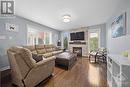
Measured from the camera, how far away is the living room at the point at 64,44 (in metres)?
1.92

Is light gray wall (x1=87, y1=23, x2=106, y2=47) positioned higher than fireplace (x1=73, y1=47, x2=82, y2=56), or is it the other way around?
light gray wall (x1=87, y1=23, x2=106, y2=47)

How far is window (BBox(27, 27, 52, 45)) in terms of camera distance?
488 centimetres

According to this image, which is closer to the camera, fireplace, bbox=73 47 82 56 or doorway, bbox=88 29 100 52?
doorway, bbox=88 29 100 52

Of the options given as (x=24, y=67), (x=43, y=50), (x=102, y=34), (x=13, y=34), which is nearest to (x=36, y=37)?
(x=43, y=50)

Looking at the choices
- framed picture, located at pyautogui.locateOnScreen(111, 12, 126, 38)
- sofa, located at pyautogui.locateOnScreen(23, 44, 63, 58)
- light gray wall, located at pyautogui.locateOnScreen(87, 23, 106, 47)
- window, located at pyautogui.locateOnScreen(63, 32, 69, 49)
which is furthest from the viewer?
window, located at pyautogui.locateOnScreen(63, 32, 69, 49)

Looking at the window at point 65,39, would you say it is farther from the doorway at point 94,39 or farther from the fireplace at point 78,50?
the doorway at point 94,39

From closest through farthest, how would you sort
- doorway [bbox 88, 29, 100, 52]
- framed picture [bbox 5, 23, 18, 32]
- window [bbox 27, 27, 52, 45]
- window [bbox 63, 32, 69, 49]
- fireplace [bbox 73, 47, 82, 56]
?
framed picture [bbox 5, 23, 18, 32] < window [bbox 27, 27, 52, 45] < doorway [bbox 88, 29, 100, 52] < fireplace [bbox 73, 47, 82, 56] < window [bbox 63, 32, 69, 49]

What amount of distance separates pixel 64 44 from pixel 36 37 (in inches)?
121

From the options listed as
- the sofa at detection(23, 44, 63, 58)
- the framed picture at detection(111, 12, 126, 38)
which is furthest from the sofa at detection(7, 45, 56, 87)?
the framed picture at detection(111, 12, 126, 38)

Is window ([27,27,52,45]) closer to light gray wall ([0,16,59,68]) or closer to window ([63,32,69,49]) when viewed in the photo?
light gray wall ([0,16,59,68])

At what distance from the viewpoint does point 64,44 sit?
787cm

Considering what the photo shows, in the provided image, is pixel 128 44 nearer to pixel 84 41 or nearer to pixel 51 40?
pixel 84 41

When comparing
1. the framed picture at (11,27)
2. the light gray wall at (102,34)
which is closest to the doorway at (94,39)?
the light gray wall at (102,34)

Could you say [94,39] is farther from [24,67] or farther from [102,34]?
[24,67]
